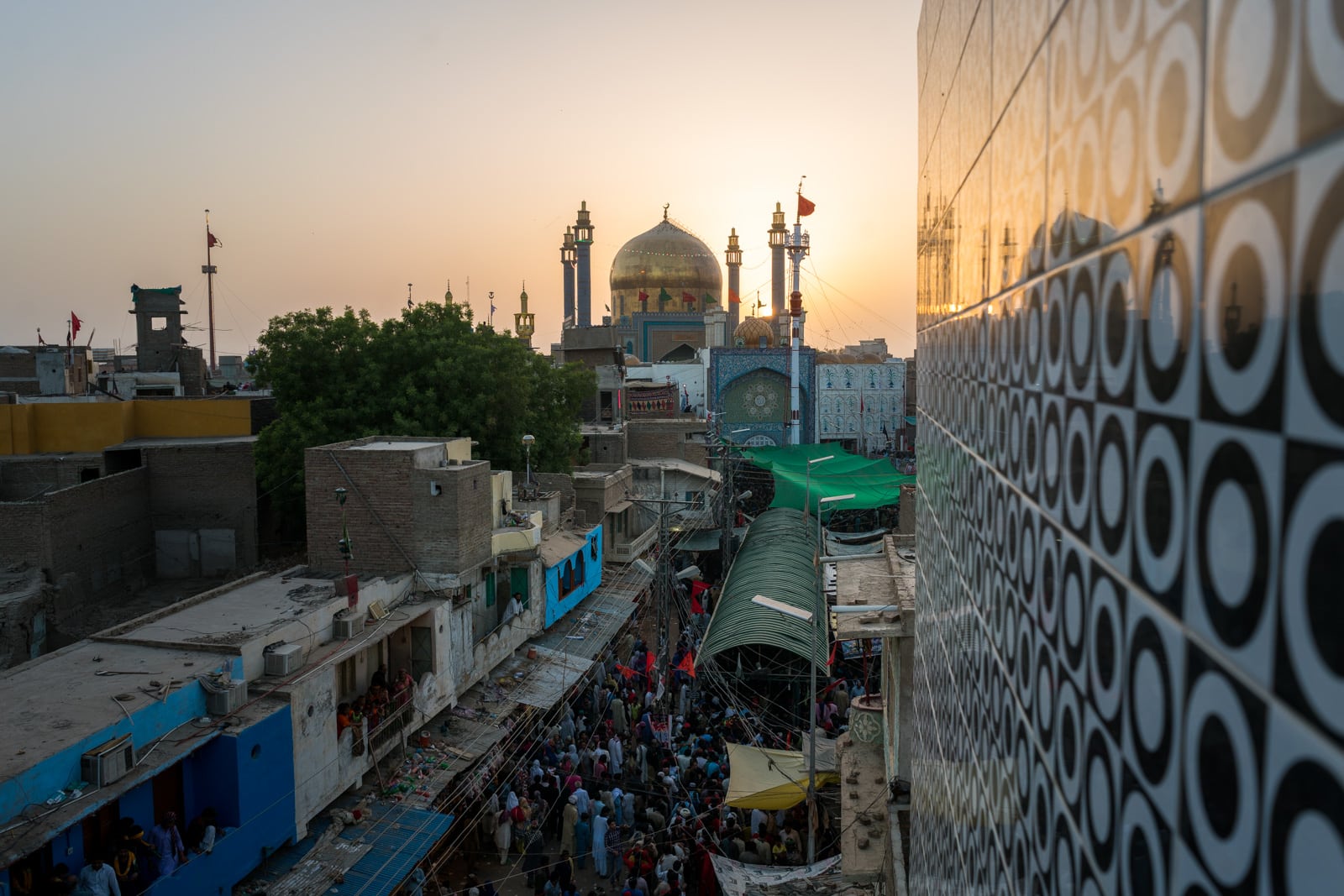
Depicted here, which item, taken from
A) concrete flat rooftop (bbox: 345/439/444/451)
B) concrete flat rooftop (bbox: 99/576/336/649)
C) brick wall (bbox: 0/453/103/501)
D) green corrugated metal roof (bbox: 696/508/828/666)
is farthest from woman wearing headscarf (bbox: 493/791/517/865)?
brick wall (bbox: 0/453/103/501)

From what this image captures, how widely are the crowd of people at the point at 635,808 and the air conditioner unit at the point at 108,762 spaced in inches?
146

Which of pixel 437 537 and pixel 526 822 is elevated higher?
pixel 437 537

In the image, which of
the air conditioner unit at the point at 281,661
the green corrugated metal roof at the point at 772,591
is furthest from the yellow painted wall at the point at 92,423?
the air conditioner unit at the point at 281,661

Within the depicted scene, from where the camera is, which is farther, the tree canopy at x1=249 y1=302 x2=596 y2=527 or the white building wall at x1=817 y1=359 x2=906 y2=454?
the white building wall at x1=817 y1=359 x2=906 y2=454

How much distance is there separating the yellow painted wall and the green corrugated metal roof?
13.3 metres

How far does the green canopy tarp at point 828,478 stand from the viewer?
25.2 metres

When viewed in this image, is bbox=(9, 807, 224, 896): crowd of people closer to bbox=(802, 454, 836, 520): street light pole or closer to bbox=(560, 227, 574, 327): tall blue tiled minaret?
bbox=(802, 454, 836, 520): street light pole

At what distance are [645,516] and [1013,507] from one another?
24.9 meters

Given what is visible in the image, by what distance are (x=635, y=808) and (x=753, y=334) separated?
33941mm

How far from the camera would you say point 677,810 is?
12422mm

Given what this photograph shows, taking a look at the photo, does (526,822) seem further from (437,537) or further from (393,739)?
(437,537)

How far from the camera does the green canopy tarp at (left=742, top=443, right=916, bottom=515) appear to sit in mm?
25156

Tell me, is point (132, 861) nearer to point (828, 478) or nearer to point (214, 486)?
point (214, 486)

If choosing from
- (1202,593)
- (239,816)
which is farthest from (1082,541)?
(239,816)
